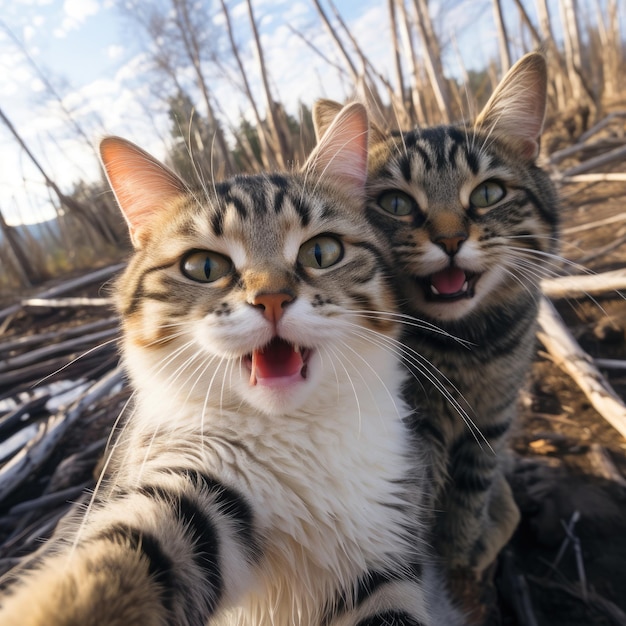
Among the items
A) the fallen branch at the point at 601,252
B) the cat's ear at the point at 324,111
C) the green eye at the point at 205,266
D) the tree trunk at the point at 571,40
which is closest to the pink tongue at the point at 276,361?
the green eye at the point at 205,266

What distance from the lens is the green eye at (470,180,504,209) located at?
3.55ft

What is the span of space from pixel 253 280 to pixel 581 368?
4.31 ft

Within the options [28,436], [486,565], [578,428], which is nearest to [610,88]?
[578,428]

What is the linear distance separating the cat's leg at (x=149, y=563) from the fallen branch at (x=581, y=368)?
121 cm

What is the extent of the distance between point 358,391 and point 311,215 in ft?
1.29

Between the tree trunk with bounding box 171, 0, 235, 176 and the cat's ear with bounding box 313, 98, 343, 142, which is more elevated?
the tree trunk with bounding box 171, 0, 235, 176

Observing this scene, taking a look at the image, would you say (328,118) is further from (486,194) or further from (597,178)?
(597,178)

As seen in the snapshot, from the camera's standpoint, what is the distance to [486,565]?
124 cm

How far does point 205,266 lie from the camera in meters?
0.88

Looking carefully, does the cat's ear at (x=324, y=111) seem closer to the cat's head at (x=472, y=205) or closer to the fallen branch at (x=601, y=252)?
the cat's head at (x=472, y=205)

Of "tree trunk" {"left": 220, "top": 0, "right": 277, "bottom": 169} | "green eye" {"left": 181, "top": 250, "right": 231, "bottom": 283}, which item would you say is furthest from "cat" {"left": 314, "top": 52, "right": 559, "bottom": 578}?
"tree trunk" {"left": 220, "top": 0, "right": 277, "bottom": 169}

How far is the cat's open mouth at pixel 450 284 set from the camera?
3.29ft

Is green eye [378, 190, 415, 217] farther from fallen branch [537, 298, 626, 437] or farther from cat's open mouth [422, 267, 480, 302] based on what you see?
fallen branch [537, 298, 626, 437]

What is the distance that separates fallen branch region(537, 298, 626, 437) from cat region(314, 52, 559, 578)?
375 millimetres
